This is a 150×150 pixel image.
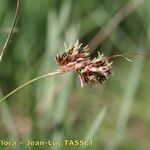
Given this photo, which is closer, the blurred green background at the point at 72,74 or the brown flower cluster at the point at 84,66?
the brown flower cluster at the point at 84,66

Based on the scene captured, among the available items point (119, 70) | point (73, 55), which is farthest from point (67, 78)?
point (119, 70)

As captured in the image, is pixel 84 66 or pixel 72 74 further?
pixel 72 74

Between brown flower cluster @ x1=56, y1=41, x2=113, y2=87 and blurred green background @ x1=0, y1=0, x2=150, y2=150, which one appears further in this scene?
blurred green background @ x1=0, y1=0, x2=150, y2=150
